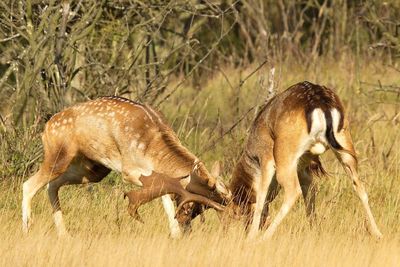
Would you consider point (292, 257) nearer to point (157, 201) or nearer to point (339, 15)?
point (157, 201)

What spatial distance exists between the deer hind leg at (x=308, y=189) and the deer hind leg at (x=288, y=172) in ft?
1.87

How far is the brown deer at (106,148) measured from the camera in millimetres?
9289

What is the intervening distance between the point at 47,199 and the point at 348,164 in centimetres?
294

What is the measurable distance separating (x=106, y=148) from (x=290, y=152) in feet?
5.53

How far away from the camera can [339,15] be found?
21.4 m

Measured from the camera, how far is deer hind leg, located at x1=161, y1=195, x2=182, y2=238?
870cm

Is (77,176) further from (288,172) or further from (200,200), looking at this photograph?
(288,172)

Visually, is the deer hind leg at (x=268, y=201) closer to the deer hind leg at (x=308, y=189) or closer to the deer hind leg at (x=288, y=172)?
the deer hind leg at (x=308, y=189)

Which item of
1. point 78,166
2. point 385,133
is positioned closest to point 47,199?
point 78,166

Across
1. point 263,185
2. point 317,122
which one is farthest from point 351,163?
point 263,185

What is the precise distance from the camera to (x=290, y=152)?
8938 millimetres

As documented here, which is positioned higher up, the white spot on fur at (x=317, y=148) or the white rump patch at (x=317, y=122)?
the white rump patch at (x=317, y=122)

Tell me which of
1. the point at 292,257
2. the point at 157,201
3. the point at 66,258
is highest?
the point at 66,258

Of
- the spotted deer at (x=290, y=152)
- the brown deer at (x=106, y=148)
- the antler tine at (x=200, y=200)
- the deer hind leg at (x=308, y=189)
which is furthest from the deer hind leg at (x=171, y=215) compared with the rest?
the deer hind leg at (x=308, y=189)
